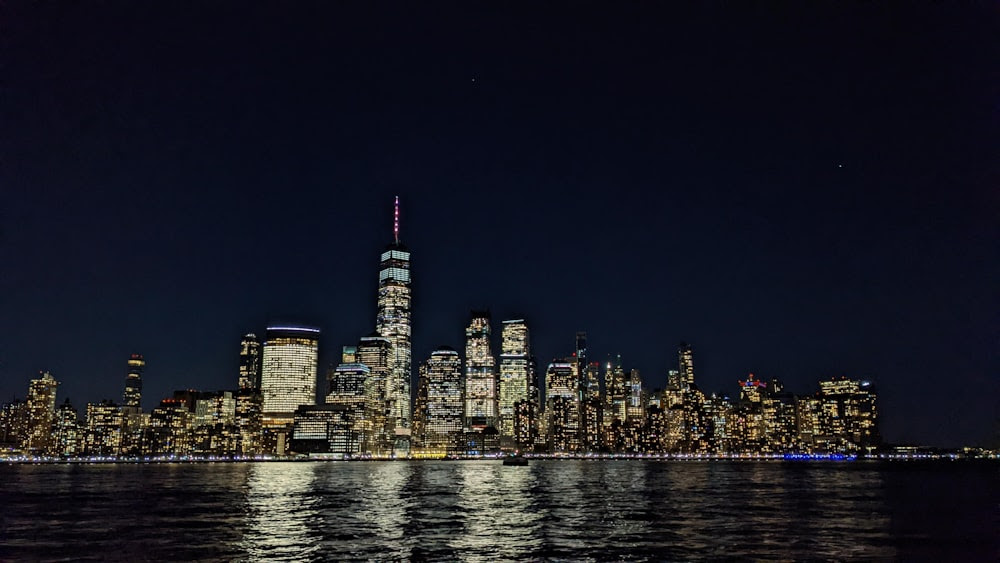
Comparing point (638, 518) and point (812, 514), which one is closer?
point (638, 518)

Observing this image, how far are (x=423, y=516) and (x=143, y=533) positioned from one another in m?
20.2

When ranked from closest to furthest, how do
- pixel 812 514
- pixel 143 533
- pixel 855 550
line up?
1. pixel 855 550
2. pixel 143 533
3. pixel 812 514

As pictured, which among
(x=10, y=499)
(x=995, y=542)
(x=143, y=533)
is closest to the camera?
(x=995, y=542)

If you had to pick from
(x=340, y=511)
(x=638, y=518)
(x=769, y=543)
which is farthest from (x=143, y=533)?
(x=769, y=543)

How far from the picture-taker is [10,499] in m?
82.8

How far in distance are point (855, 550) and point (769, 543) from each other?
4660mm

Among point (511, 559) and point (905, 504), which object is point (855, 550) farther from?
point (905, 504)

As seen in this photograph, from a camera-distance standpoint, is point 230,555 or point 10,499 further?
point 10,499

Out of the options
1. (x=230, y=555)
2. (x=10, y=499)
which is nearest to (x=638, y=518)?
(x=230, y=555)

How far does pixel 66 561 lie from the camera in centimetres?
3831

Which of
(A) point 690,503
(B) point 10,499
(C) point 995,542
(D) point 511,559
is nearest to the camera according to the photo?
(D) point 511,559

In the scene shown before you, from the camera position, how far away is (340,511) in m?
63.8

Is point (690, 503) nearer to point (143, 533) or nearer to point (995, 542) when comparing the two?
point (995, 542)

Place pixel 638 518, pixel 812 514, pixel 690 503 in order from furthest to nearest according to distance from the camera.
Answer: pixel 690 503 < pixel 812 514 < pixel 638 518
